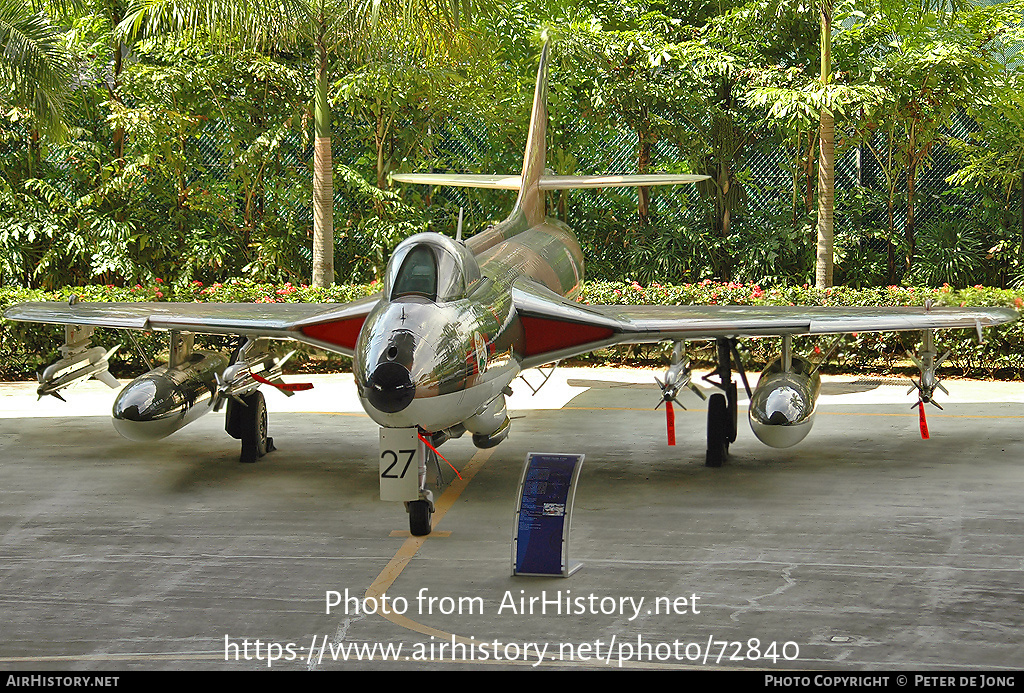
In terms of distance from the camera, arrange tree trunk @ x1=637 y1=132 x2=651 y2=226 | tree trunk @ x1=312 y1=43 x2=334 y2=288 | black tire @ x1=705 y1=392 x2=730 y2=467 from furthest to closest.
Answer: tree trunk @ x1=637 y1=132 x2=651 y2=226 → tree trunk @ x1=312 y1=43 x2=334 y2=288 → black tire @ x1=705 y1=392 x2=730 y2=467

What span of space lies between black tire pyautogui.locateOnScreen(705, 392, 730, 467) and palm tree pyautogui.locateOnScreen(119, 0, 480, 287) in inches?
316

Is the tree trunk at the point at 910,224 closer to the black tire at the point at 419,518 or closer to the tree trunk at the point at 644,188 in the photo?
the tree trunk at the point at 644,188

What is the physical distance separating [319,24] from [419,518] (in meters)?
11.5

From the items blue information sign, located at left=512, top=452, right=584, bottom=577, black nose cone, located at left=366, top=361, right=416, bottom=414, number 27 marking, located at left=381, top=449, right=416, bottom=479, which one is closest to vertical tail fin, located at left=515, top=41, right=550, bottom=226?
number 27 marking, located at left=381, top=449, right=416, bottom=479

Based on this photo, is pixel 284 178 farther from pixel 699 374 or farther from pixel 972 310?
pixel 972 310

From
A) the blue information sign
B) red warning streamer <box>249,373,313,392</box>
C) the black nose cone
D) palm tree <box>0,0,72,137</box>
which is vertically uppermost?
palm tree <box>0,0,72,137</box>

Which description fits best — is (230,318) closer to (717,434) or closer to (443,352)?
(443,352)

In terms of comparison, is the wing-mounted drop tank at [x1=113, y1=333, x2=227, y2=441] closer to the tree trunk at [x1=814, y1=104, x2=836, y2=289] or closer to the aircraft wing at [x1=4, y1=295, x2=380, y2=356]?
the aircraft wing at [x1=4, y1=295, x2=380, y2=356]

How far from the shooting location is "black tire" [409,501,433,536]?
9531 mm

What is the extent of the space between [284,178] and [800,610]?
19228mm

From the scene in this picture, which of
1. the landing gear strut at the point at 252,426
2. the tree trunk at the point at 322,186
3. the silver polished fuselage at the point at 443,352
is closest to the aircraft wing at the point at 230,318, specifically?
the landing gear strut at the point at 252,426

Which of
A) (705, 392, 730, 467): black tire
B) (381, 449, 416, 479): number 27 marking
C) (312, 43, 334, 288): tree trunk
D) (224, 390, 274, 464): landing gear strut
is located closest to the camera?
(381, 449, 416, 479): number 27 marking

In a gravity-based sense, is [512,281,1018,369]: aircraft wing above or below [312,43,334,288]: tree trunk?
below
